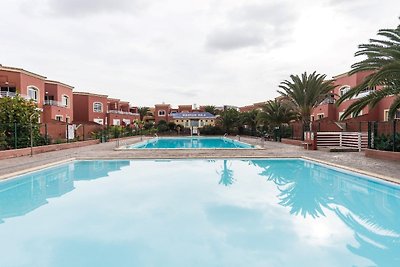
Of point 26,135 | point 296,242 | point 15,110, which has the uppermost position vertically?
point 15,110

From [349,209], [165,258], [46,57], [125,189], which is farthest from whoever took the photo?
[46,57]

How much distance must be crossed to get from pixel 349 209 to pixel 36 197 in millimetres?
8059

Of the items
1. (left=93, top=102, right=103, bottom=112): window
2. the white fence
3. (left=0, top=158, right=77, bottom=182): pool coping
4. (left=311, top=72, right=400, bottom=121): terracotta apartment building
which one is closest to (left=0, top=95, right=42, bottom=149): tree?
(left=0, top=158, right=77, bottom=182): pool coping

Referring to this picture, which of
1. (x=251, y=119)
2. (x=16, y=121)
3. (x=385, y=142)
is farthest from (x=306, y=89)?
(x=16, y=121)

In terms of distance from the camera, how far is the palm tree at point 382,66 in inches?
420

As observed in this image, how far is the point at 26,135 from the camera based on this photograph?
16047 millimetres

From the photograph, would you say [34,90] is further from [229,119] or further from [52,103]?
[229,119]

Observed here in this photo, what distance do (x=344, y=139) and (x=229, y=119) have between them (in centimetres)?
2429

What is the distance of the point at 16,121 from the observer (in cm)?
1555

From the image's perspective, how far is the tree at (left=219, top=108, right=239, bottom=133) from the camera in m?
42.8

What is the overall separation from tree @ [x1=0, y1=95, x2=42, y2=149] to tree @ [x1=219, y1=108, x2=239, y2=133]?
98.1 feet

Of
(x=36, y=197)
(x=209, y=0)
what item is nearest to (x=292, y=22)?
(x=209, y=0)

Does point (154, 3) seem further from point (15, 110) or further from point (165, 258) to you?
point (165, 258)

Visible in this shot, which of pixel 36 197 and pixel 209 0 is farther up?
pixel 209 0
